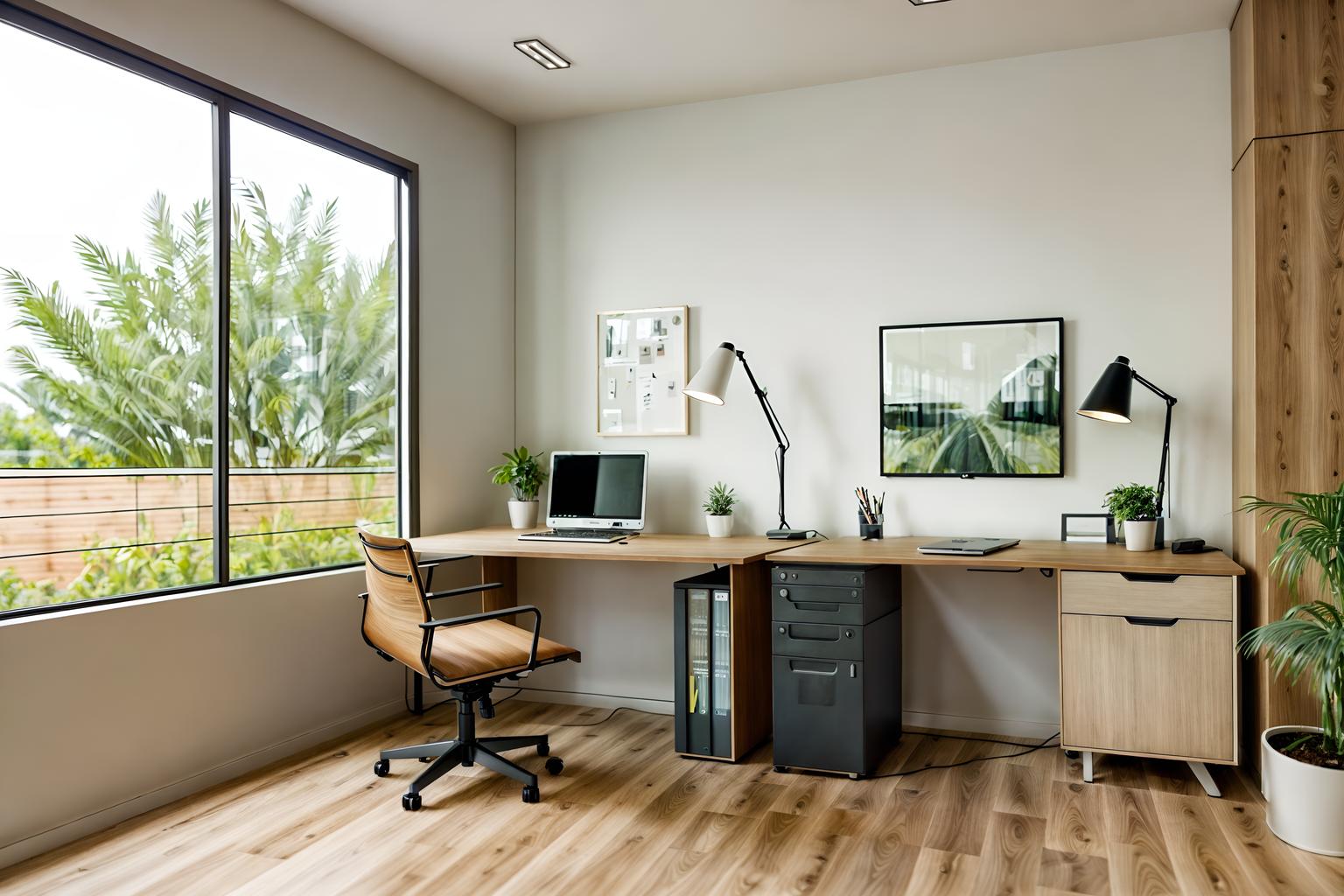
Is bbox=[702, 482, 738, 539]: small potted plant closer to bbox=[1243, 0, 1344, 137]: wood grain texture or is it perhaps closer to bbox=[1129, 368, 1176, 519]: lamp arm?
bbox=[1129, 368, 1176, 519]: lamp arm

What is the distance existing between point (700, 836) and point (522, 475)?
1988 mm

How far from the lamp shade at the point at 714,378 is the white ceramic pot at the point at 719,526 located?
0.49m

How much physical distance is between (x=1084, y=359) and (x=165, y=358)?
129 inches

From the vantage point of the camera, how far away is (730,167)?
168 inches

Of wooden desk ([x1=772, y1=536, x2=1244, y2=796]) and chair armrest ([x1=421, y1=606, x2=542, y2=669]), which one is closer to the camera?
chair armrest ([x1=421, y1=606, x2=542, y2=669])

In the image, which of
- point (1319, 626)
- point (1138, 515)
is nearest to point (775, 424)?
point (1138, 515)

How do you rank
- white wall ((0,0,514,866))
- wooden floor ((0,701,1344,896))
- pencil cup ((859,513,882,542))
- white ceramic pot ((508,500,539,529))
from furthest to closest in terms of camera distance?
white ceramic pot ((508,500,539,529)) < pencil cup ((859,513,882,542)) < white wall ((0,0,514,866)) < wooden floor ((0,701,1344,896))

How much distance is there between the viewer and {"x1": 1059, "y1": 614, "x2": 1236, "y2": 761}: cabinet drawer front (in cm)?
301

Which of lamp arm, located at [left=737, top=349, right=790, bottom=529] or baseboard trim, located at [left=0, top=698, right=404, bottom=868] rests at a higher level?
lamp arm, located at [left=737, top=349, right=790, bottom=529]

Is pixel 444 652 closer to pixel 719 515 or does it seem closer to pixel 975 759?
pixel 719 515

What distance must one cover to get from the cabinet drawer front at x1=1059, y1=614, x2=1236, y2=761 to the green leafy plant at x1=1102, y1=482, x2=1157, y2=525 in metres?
0.43

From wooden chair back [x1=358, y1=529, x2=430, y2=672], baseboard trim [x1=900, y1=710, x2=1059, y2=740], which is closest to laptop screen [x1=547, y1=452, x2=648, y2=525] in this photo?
wooden chair back [x1=358, y1=529, x2=430, y2=672]

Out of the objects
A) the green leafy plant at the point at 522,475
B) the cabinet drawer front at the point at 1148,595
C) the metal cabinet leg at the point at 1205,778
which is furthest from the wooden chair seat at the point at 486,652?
the metal cabinet leg at the point at 1205,778

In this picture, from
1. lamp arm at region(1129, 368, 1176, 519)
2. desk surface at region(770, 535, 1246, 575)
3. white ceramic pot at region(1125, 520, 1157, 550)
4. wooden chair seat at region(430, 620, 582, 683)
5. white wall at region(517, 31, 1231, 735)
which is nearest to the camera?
wooden chair seat at region(430, 620, 582, 683)
